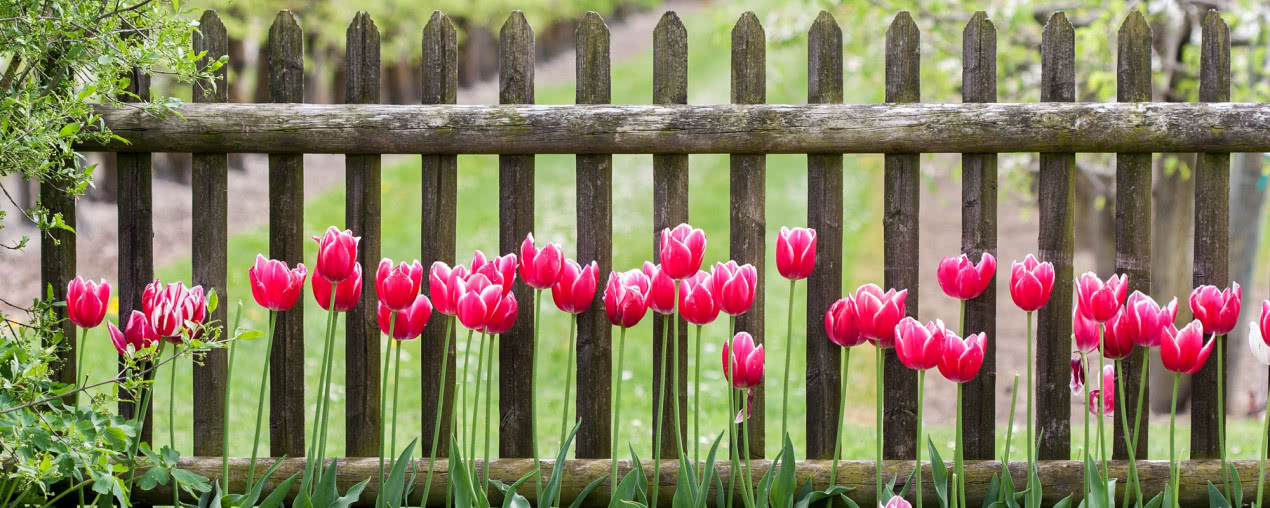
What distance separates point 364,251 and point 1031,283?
1.79 metres

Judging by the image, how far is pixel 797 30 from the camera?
7961mm

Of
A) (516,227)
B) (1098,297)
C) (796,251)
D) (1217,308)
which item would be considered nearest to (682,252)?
(796,251)

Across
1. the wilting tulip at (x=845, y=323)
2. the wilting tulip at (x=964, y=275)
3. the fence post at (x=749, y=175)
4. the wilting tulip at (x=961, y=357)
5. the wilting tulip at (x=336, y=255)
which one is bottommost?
the wilting tulip at (x=961, y=357)

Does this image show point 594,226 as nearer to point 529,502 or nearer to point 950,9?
point 529,502

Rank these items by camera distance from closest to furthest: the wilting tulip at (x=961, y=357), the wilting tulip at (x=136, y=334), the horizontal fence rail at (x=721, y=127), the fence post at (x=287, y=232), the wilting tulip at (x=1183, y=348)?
1. the wilting tulip at (x=961, y=357)
2. the wilting tulip at (x=1183, y=348)
3. the wilting tulip at (x=136, y=334)
4. the horizontal fence rail at (x=721, y=127)
5. the fence post at (x=287, y=232)

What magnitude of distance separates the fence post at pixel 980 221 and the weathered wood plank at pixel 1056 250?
0.44ft

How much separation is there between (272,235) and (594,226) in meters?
0.91

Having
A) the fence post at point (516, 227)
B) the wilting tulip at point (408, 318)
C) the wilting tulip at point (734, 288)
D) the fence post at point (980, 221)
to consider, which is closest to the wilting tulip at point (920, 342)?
the wilting tulip at point (734, 288)

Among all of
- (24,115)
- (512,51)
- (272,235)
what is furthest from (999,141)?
(24,115)

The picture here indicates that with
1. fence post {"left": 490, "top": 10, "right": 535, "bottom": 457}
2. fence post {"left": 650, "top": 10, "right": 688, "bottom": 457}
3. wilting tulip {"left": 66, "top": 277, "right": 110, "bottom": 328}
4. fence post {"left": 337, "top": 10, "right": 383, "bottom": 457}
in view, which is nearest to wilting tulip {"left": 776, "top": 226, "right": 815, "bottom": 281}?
fence post {"left": 650, "top": 10, "right": 688, "bottom": 457}

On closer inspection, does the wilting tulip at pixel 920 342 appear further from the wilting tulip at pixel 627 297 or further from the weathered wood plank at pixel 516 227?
the weathered wood plank at pixel 516 227

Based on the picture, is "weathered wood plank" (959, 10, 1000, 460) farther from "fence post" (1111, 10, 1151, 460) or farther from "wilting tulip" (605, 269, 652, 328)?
"wilting tulip" (605, 269, 652, 328)

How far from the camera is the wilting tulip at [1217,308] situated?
2.79m

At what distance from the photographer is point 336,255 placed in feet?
8.86
